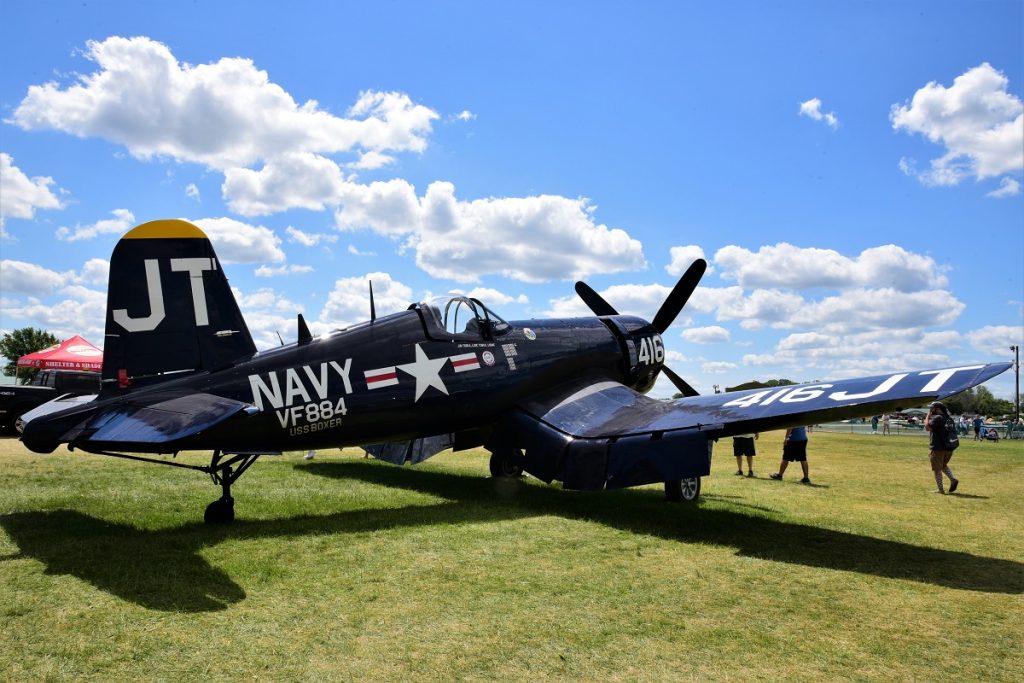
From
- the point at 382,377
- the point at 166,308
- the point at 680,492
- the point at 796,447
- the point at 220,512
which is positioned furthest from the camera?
the point at 796,447

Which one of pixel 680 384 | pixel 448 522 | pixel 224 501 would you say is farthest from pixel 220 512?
pixel 680 384

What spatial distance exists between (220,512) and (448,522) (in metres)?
2.32

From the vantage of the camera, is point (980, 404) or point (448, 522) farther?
point (980, 404)

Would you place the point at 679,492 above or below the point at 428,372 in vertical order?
below

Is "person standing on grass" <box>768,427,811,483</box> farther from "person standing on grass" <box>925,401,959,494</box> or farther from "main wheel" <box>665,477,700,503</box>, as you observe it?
"main wheel" <box>665,477,700,503</box>

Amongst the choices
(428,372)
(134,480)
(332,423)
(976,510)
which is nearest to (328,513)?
(332,423)

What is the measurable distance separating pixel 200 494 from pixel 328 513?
89.8 inches

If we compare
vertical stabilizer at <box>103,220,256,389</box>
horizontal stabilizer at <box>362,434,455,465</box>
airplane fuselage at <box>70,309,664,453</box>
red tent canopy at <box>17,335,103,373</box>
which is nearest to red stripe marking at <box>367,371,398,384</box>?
airplane fuselage at <box>70,309,664,453</box>

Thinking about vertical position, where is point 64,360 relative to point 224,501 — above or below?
above

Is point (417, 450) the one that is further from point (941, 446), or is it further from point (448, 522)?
point (941, 446)

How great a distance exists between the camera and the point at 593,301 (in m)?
14.1

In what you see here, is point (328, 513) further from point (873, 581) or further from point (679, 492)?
Result: point (873, 581)

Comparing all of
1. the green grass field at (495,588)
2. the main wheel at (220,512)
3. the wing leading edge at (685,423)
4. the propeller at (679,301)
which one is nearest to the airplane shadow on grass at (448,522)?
the green grass field at (495,588)

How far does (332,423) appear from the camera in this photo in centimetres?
706
